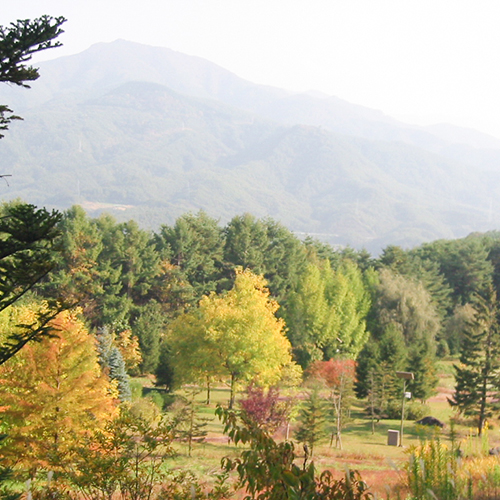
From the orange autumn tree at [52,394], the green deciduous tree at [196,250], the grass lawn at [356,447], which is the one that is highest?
the green deciduous tree at [196,250]

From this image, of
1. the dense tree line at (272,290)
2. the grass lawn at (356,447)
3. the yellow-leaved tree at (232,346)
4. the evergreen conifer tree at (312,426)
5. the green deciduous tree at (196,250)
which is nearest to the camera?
the grass lawn at (356,447)

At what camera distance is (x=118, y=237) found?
138 ft

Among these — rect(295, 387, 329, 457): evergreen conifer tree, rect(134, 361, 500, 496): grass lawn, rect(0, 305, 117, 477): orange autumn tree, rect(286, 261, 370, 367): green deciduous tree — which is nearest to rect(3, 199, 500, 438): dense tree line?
rect(286, 261, 370, 367): green deciduous tree

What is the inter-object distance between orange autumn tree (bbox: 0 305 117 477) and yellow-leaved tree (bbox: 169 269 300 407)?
47.6 ft

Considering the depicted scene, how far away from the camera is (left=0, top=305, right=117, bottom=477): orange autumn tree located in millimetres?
15039

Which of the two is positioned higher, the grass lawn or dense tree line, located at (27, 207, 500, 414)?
dense tree line, located at (27, 207, 500, 414)

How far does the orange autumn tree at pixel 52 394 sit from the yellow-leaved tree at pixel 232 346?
14.5 m

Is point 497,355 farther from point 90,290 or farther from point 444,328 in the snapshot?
point 90,290

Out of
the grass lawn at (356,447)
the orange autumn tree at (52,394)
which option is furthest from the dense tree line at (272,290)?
the orange autumn tree at (52,394)

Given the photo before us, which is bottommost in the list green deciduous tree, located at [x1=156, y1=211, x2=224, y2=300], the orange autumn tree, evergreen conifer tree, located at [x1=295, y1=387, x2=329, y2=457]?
evergreen conifer tree, located at [x1=295, y1=387, x2=329, y2=457]

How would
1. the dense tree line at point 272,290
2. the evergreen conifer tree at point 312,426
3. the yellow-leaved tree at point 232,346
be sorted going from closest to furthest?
the evergreen conifer tree at point 312,426 < the yellow-leaved tree at point 232,346 < the dense tree line at point 272,290

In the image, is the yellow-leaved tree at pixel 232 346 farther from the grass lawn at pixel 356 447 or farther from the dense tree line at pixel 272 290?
the grass lawn at pixel 356 447

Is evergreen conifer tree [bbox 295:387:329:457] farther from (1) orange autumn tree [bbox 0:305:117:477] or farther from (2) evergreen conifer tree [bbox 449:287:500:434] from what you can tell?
(2) evergreen conifer tree [bbox 449:287:500:434]

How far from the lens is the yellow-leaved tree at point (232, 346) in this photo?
30984 millimetres
